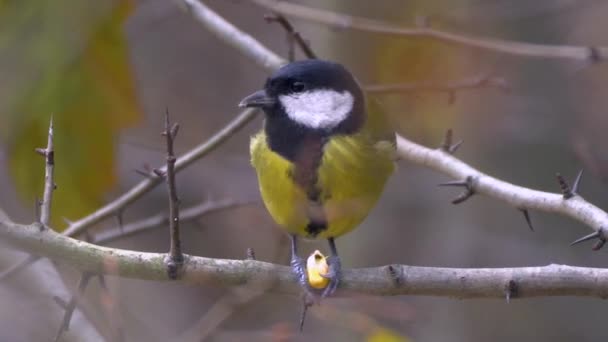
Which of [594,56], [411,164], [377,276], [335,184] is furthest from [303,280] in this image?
[411,164]

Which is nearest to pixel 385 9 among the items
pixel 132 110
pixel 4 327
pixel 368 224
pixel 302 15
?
pixel 368 224

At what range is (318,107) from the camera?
313cm

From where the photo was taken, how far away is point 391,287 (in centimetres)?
253

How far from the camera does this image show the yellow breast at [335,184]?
9.55 ft

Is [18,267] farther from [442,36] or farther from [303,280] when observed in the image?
[442,36]

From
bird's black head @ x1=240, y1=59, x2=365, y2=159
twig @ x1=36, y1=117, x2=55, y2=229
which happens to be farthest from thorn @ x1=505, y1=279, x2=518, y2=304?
twig @ x1=36, y1=117, x2=55, y2=229

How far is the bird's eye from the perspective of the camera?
3139 mm

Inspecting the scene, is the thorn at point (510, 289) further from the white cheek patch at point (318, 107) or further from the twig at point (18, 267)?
the twig at point (18, 267)

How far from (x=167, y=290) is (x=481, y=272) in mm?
4153

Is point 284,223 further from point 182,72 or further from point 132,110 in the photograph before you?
point 182,72

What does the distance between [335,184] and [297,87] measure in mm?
409

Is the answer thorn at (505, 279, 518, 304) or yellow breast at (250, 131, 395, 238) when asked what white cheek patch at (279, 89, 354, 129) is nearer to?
yellow breast at (250, 131, 395, 238)

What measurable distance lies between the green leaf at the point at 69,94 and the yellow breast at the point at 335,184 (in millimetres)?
462

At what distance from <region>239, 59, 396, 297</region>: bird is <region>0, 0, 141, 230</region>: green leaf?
49 cm
